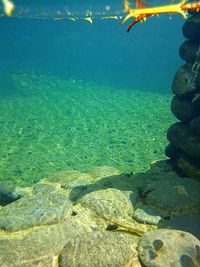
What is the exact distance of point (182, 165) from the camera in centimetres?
885

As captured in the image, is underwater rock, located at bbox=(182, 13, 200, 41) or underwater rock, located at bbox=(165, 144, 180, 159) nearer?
underwater rock, located at bbox=(182, 13, 200, 41)

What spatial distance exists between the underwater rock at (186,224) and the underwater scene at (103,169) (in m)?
0.02

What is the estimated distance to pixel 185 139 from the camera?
865 centimetres

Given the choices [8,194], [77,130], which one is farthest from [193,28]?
[77,130]

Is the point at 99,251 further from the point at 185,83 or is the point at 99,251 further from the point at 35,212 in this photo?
the point at 185,83

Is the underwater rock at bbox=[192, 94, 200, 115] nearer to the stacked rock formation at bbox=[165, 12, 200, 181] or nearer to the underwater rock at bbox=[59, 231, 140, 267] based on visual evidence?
the stacked rock formation at bbox=[165, 12, 200, 181]

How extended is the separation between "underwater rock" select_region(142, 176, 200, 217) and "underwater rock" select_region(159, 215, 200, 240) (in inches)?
8.2

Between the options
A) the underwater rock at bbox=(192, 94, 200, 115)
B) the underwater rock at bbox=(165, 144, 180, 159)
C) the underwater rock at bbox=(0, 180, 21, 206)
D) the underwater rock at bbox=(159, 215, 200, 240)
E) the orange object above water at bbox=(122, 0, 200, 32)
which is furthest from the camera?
the underwater rock at bbox=(165, 144, 180, 159)

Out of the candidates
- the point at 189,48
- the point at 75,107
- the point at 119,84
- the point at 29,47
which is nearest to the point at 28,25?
the point at 29,47

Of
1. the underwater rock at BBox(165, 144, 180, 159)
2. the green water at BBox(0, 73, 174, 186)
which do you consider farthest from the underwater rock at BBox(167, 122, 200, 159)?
the green water at BBox(0, 73, 174, 186)

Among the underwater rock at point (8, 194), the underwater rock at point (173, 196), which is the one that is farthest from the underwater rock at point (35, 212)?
the underwater rock at point (173, 196)

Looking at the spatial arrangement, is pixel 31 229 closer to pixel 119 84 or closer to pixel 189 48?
pixel 189 48

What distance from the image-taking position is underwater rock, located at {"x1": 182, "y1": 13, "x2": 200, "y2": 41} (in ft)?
28.7

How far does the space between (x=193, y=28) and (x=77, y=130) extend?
30.3 ft
